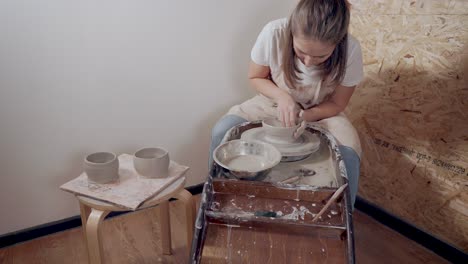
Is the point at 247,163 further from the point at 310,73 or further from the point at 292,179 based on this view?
the point at 310,73

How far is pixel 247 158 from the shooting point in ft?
3.29

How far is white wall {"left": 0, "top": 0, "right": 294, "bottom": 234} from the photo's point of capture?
132 centimetres

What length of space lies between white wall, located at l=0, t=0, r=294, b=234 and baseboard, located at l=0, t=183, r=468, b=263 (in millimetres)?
32

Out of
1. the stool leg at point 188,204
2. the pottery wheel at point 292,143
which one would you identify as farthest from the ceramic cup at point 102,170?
the pottery wheel at point 292,143

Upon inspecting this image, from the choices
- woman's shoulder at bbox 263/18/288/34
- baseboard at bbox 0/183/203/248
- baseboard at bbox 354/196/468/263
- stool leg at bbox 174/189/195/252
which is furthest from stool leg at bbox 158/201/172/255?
baseboard at bbox 354/196/468/263

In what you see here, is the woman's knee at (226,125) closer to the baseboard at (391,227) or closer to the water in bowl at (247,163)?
the water in bowl at (247,163)

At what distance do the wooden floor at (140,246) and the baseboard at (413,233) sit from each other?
0.03 m

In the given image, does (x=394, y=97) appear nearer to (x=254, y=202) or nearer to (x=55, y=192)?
(x=254, y=202)

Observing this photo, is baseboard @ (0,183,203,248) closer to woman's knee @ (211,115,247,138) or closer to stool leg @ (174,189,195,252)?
stool leg @ (174,189,195,252)

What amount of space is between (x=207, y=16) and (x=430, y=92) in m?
1.05

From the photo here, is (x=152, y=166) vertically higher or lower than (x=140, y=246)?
higher

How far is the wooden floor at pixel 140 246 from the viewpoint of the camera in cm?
147

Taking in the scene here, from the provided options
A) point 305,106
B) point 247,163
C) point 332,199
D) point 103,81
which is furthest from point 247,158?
point 103,81

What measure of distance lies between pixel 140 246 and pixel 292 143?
0.89m
